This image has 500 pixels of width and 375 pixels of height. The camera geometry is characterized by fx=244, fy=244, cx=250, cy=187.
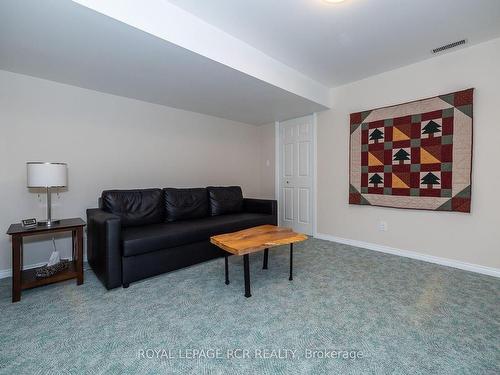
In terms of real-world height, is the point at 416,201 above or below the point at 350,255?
above

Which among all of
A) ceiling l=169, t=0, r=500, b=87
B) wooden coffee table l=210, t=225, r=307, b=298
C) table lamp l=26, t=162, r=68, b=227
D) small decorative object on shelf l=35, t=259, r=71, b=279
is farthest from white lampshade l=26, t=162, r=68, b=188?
ceiling l=169, t=0, r=500, b=87

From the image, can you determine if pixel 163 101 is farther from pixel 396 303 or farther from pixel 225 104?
pixel 396 303

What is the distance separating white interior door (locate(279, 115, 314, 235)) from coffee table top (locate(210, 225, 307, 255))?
5.77ft

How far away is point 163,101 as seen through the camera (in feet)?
Result: 11.0

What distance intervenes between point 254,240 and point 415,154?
2.19 metres

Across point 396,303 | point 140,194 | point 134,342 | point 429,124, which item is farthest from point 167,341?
point 429,124

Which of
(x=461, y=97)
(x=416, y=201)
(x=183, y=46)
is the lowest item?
(x=416, y=201)

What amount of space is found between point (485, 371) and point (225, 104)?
3.44m

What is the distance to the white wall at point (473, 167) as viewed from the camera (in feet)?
7.96

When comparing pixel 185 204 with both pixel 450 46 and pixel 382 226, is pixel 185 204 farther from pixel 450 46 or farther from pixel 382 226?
pixel 450 46

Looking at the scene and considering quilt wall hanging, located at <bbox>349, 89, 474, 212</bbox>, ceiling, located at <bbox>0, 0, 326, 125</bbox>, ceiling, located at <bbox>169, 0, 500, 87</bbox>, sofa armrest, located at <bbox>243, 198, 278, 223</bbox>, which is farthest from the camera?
sofa armrest, located at <bbox>243, 198, 278, 223</bbox>

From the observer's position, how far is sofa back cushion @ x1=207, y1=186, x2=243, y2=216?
3562 millimetres

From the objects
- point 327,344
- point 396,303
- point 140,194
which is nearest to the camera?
point 327,344

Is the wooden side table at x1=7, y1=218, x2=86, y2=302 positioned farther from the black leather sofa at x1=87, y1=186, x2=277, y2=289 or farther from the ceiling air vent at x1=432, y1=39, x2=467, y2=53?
the ceiling air vent at x1=432, y1=39, x2=467, y2=53
